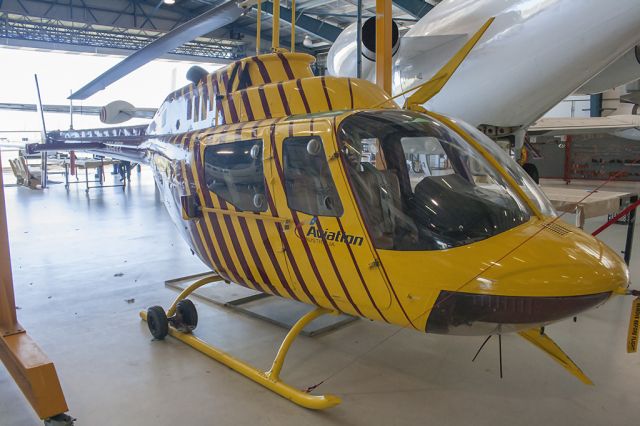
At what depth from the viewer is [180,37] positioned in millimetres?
4418

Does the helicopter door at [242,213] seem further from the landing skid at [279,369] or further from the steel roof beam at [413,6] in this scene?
the steel roof beam at [413,6]

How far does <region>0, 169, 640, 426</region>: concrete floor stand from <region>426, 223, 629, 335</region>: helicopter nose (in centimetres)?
83

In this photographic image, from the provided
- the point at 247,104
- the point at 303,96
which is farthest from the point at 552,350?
the point at 247,104

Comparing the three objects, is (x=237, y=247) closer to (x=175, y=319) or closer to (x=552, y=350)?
(x=175, y=319)

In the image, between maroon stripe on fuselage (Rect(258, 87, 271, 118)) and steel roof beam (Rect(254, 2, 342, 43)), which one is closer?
maroon stripe on fuselage (Rect(258, 87, 271, 118))

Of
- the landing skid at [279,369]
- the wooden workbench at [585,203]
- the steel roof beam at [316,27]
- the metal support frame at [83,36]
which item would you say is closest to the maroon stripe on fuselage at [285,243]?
the landing skid at [279,369]

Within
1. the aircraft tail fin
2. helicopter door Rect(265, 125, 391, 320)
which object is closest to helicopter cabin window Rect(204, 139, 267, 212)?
helicopter door Rect(265, 125, 391, 320)

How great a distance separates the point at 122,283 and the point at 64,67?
1817cm

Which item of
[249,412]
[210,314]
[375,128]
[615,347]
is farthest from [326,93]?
[615,347]

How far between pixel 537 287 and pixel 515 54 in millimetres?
4074

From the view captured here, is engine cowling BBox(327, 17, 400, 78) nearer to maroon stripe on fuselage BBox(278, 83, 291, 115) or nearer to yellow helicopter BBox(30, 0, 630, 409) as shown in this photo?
yellow helicopter BBox(30, 0, 630, 409)

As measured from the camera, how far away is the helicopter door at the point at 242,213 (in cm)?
296

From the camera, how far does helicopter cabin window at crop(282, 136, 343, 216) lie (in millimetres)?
2559

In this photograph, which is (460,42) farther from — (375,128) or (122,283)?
(122,283)
